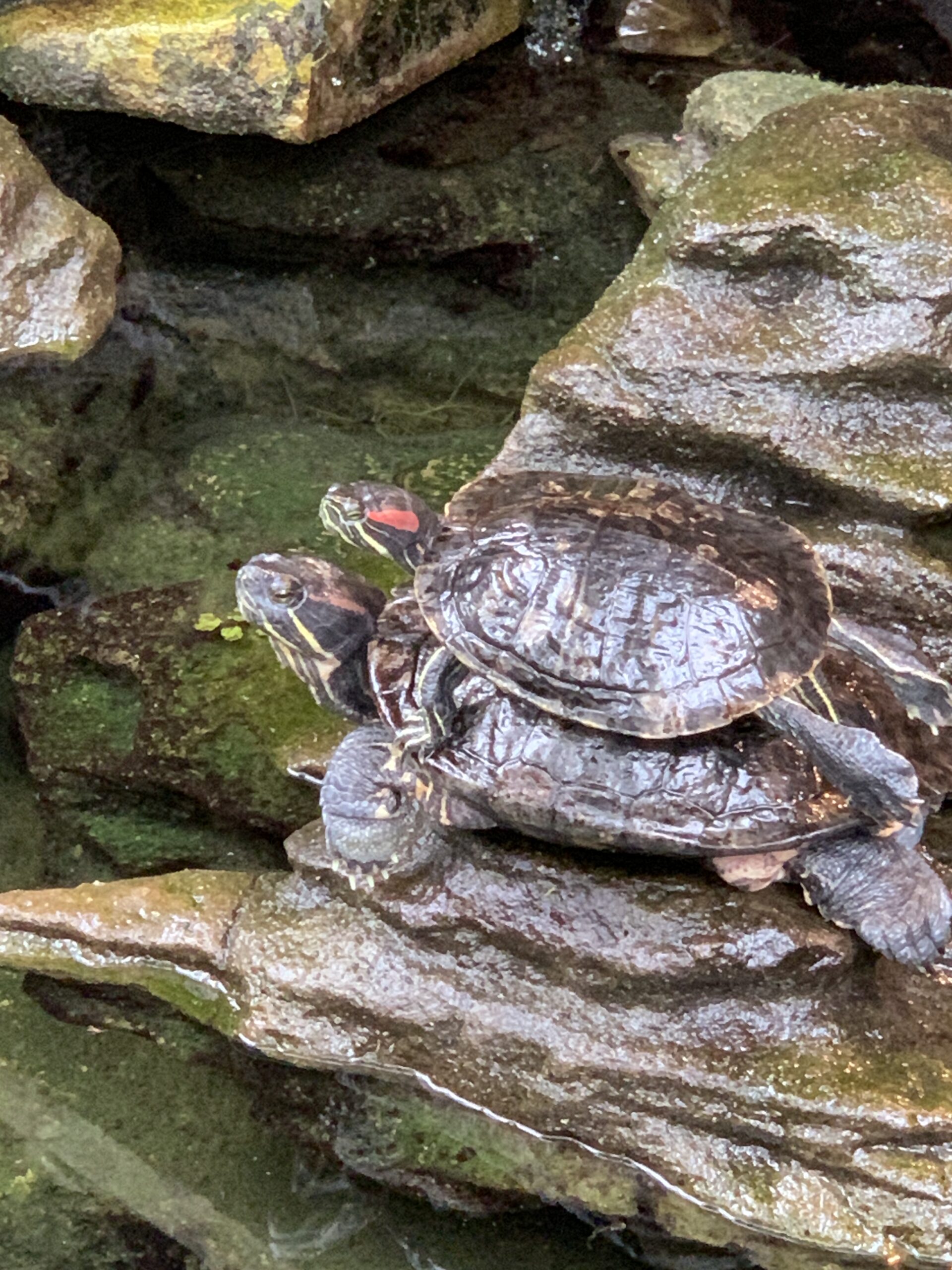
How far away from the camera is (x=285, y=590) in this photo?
2551 mm

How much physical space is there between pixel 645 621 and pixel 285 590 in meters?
0.91

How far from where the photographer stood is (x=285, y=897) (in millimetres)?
2639

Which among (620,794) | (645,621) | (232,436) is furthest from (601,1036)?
(232,436)

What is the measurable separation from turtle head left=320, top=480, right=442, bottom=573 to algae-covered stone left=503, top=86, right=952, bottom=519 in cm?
58

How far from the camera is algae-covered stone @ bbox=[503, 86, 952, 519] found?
9.05 feet

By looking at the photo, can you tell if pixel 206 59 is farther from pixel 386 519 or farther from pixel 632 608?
pixel 632 608

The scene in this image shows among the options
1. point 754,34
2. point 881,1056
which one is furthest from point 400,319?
point 881,1056

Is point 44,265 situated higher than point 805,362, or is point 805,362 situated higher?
point 805,362

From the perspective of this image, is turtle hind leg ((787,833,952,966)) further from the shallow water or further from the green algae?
the green algae

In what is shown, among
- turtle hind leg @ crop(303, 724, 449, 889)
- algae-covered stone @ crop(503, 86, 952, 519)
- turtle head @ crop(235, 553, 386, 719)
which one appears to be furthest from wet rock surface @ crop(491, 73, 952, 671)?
turtle hind leg @ crop(303, 724, 449, 889)

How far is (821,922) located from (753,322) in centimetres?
160

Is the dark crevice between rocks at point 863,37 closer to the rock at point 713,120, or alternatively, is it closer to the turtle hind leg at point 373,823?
the rock at point 713,120

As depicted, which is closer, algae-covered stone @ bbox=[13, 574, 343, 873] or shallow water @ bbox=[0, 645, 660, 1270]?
shallow water @ bbox=[0, 645, 660, 1270]

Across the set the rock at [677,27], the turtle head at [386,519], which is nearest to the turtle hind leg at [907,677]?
the turtle head at [386,519]
